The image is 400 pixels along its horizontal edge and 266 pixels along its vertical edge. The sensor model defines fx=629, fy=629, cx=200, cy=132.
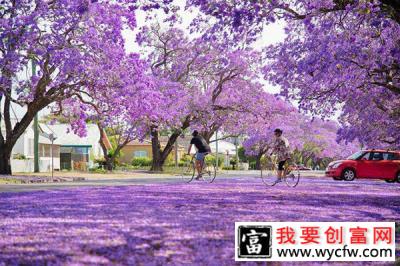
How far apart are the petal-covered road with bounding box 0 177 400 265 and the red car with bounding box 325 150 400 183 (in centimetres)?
1878

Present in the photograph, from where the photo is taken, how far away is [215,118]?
4803 centimetres

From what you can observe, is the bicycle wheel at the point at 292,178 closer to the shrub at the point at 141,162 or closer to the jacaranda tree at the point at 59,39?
the jacaranda tree at the point at 59,39

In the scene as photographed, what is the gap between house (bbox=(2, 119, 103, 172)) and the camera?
5328cm

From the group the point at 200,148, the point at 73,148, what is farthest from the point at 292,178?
the point at 73,148

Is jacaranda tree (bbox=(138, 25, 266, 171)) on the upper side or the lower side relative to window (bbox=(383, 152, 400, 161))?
upper

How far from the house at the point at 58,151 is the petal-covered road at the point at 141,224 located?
114 feet

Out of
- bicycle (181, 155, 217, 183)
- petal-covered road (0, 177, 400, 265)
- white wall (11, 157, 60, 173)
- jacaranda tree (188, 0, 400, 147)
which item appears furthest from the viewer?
white wall (11, 157, 60, 173)

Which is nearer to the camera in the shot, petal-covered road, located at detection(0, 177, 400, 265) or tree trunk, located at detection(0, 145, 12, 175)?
petal-covered road, located at detection(0, 177, 400, 265)

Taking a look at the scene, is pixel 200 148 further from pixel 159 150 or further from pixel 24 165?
pixel 24 165

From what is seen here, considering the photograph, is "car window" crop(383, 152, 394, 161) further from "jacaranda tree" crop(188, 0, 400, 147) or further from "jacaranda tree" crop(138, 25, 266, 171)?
"jacaranda tree" crop(138, 25, 266, 171)

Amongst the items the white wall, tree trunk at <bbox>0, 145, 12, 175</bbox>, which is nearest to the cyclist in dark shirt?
tree trunk at <bbox>0, 145, 12, 175</bbox>

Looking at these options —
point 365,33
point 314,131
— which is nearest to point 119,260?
point 365,33

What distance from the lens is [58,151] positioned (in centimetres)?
6594

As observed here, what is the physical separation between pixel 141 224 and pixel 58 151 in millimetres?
58455
